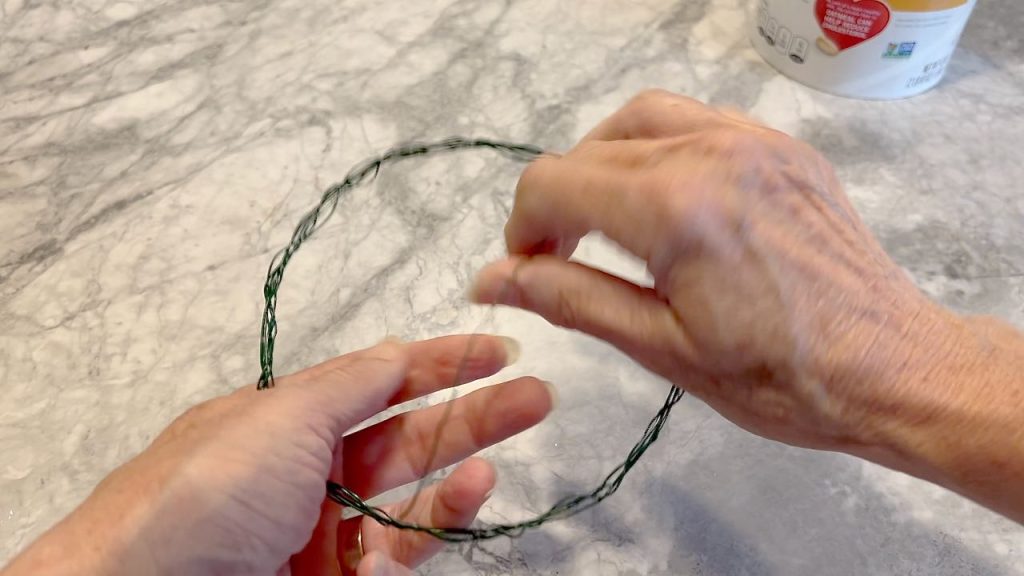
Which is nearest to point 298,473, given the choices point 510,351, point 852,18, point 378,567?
point 378,567

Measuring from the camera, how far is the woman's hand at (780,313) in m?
0.42

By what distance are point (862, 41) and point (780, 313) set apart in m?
0.43

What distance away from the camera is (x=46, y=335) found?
0.66m

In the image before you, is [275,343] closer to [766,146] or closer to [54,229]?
[54,229]

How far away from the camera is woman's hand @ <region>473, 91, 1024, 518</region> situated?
0.42 metres

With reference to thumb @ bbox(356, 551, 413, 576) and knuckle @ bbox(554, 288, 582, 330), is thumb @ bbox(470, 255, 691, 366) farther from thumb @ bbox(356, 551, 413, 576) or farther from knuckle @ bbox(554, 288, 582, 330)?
thumb @ bbox(356, 551, 413, 576)

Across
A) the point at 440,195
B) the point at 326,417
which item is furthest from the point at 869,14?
the point at 326,417

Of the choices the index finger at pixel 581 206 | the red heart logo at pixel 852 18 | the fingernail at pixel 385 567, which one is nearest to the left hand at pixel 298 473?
the fingernail at pixel 385 567

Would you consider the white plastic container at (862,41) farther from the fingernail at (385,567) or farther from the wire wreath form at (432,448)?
the fingernail at (385,567)

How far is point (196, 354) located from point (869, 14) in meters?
0.64

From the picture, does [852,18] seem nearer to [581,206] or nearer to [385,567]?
[581,206]

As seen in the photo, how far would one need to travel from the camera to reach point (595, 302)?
461 millimetres

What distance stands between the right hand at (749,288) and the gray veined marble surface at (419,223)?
0.48ft

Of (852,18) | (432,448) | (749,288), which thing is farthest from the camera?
(852,18)
